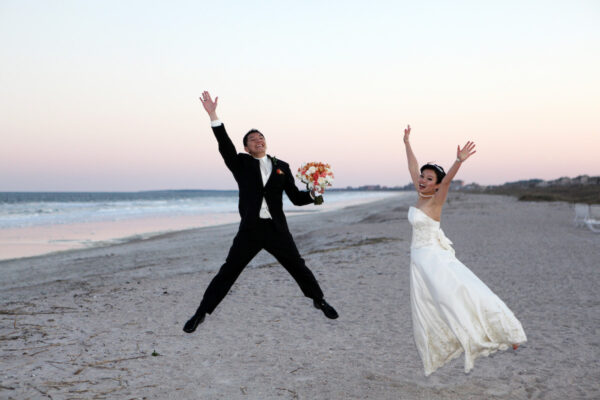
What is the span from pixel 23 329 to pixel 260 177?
140 inches

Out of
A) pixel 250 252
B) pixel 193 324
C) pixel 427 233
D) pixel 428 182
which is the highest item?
pixel 428 182

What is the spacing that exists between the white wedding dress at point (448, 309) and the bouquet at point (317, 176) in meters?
1.28

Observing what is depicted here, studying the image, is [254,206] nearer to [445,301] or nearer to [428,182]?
[428,182]

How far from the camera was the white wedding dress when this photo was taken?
3955 millimetres

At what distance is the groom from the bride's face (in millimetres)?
1472

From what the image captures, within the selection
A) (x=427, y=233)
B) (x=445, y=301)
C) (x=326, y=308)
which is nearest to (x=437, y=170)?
(x=427, y=233)

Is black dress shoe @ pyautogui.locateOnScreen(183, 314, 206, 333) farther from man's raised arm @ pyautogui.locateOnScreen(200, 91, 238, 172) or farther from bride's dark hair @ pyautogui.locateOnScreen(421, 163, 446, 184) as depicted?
bride's dark hair @ pyautogui.locateOnScreen(421, 163, 446, 184)

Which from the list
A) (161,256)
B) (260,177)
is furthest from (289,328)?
(161,256)

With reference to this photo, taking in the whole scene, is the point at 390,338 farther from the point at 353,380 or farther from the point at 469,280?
the point at 469,280

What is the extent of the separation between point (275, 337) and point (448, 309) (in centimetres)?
230

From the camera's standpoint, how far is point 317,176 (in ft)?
18.2

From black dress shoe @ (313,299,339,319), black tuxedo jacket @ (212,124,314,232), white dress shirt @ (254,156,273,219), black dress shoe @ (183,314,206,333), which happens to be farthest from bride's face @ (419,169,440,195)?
black dress shoe @ (183,314,206,333)

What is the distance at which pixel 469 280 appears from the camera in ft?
13.2

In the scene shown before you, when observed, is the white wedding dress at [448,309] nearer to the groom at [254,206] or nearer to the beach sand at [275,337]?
the beach sand at [275,337]
